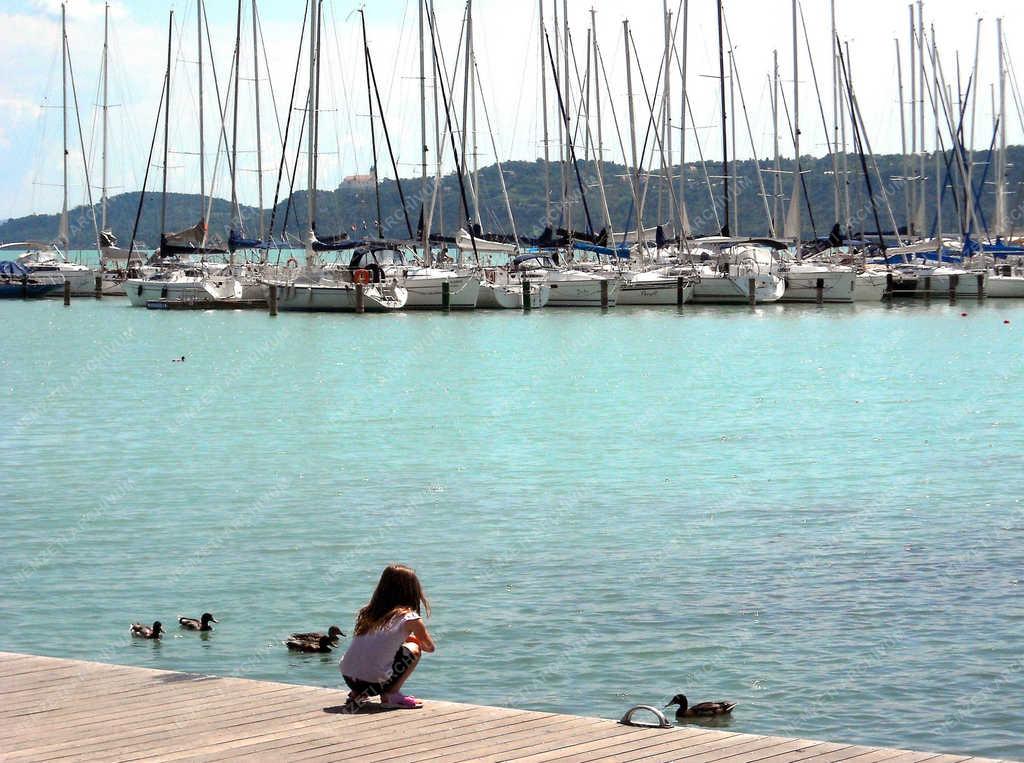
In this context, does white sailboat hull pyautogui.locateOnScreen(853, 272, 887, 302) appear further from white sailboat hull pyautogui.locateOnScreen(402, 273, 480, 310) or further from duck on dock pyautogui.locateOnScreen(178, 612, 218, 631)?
duck on dock pyautogui.locateOnScreen(178, 612, 218, 631)

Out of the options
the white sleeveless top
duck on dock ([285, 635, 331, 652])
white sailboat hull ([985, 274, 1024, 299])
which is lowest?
duck on dock ([285, 635, 331, 652])

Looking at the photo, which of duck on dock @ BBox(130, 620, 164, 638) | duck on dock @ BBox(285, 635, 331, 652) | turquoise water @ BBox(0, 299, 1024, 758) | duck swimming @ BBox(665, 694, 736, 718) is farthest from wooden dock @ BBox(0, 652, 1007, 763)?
duck on dock @ BBox(130, 620, 164, 638)

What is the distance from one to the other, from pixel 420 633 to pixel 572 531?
860 centimetres

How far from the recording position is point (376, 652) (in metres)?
9.68

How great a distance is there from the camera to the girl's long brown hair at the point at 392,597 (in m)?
9.84

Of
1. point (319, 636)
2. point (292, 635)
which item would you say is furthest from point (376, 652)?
point (292, 635)

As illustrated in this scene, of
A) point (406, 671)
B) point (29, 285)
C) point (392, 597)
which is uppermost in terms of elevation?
point (29, 285)

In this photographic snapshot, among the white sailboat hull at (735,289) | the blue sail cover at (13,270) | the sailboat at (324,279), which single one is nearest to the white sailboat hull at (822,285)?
the white sailboat hull at (735,289)

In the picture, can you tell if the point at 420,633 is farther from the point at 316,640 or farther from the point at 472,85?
the point at 472,85

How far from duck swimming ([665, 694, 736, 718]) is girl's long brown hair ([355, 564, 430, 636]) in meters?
2.48

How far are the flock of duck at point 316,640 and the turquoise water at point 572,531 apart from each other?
5.8 inches

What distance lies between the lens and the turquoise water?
41.4 feet

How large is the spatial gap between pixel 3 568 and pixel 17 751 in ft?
29.1

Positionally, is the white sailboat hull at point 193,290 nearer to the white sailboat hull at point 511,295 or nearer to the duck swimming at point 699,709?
the white sailboat hull at point 511,295
